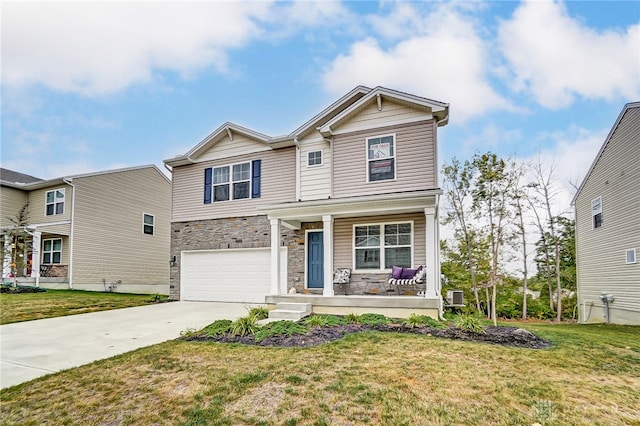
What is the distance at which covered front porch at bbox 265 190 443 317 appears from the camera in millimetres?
8828

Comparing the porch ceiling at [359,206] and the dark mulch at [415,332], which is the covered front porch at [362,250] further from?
the dark mulch at [415,332]

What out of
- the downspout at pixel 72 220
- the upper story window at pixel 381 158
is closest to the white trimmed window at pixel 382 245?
the upper story window at pixel 381 158

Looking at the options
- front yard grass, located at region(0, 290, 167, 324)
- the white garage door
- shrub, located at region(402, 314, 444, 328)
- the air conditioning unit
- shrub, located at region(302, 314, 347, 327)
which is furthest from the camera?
the white garage door

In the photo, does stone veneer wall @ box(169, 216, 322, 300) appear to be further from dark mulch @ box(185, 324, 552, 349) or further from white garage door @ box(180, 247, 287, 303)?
dark mulch @ box(185, 324, 552, 349)

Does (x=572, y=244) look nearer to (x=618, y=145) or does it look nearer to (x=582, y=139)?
(x=582, y=139)

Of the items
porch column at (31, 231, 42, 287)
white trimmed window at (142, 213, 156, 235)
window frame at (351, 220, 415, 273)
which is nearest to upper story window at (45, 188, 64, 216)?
porch column at (31, 231, 42, 287)

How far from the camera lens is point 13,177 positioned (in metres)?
19.6

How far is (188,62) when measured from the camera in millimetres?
13984

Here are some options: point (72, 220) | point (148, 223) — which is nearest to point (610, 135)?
point (148, 223)

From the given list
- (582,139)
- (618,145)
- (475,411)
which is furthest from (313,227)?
(582,139)

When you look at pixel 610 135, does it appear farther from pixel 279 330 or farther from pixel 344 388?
pixel 344 388

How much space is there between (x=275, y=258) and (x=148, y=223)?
12678 mm

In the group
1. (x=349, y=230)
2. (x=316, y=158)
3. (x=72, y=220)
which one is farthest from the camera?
(x=72, y=220)

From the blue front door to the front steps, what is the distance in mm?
1981
